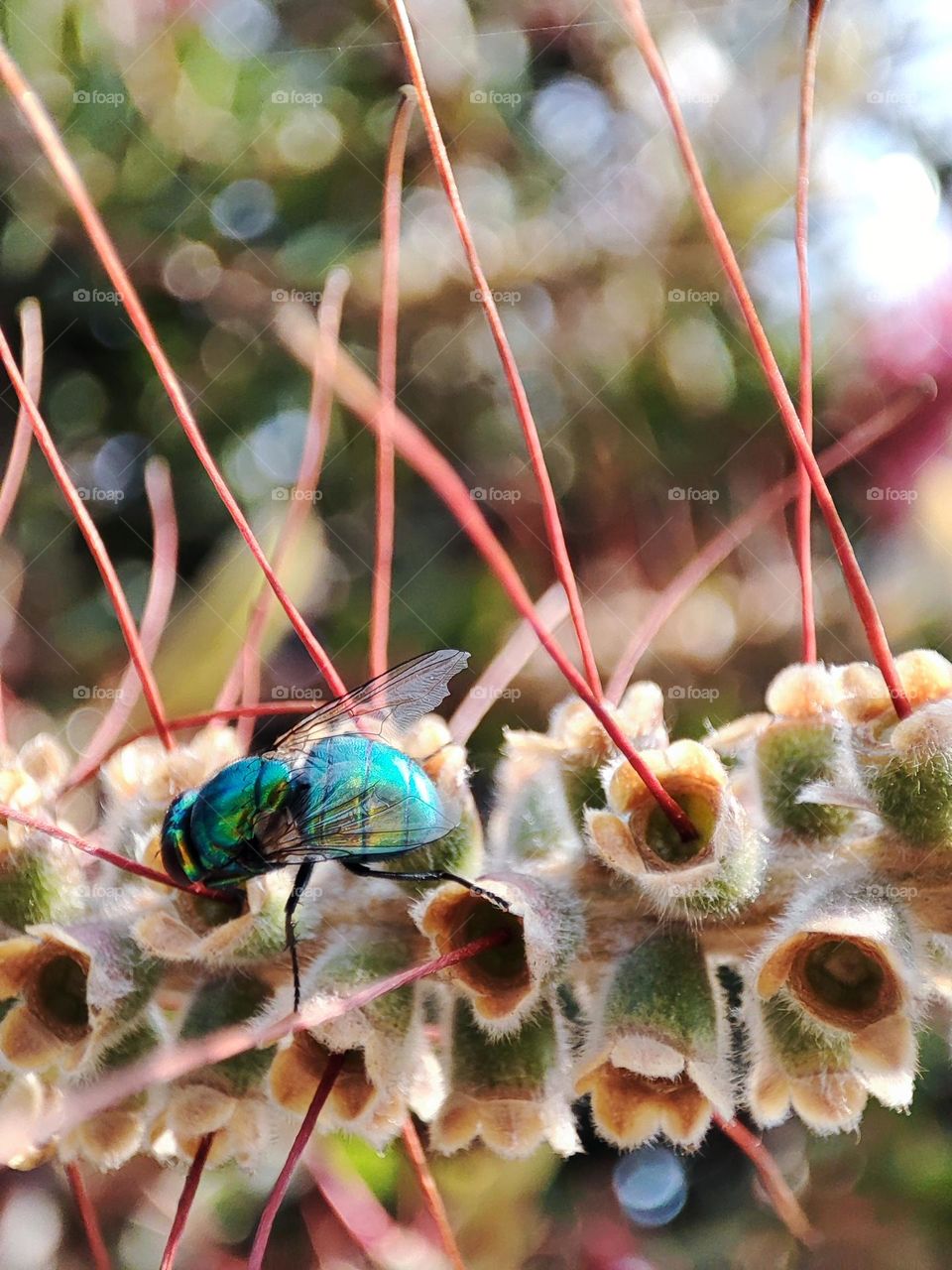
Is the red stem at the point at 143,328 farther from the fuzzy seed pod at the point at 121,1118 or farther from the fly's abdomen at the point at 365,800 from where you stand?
the fuzzy seed pod at the point at 121,1118

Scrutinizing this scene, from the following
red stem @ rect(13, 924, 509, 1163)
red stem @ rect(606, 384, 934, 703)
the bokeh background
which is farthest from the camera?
the bokeh background

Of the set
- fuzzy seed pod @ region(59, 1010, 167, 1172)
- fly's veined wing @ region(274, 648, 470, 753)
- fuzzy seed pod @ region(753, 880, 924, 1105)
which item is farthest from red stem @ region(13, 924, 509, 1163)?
fly's veined wing @ region(274, 648, 470, 753)

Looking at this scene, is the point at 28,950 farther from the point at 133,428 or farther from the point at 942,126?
the point at 942,126

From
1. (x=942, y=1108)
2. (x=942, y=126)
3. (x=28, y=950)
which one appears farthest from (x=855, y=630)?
(x=28, y=950)

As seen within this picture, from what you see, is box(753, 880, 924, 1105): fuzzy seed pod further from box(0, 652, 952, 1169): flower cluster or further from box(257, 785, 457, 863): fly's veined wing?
box(257, 785, 457, 863): fly's veined wing

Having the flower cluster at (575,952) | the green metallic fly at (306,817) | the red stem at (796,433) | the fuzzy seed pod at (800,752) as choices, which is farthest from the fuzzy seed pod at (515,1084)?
the red stem at (796,433)
